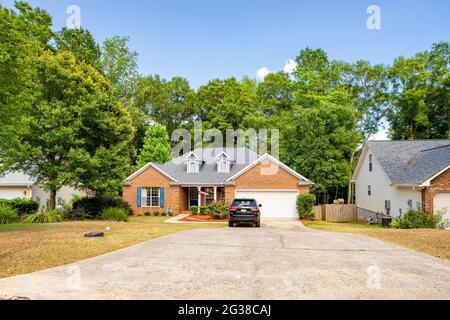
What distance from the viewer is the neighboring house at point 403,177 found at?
2073 centimetres

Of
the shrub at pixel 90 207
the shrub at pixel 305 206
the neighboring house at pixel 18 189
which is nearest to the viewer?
the shrub at pixel 90 207

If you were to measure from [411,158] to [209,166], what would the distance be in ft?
59.2

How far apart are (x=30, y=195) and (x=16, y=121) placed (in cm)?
2092

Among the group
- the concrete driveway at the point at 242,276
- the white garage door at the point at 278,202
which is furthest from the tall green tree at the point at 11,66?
the white garage door at the point at 278,202

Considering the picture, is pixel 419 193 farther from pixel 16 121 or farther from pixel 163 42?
pixel 16 121

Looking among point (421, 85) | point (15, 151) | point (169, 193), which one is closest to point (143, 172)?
point (169, 193)

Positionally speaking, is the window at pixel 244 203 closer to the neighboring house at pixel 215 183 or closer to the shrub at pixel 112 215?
the neighboring house at pixel 215 183

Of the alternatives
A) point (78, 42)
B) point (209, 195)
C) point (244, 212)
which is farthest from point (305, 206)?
point (78, 42)

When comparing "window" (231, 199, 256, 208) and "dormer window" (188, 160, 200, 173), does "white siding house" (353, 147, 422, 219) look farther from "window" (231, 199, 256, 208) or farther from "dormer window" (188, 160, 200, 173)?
"dormer window" (188, 160, 200, 173)

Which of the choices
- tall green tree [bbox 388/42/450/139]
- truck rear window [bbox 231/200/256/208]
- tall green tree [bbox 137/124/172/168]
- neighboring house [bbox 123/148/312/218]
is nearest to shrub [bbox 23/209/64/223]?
neighboring house [bbox 123/148/312/218]

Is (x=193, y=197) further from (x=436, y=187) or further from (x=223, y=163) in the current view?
(x=436, y=187)

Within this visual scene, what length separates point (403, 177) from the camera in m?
24.0

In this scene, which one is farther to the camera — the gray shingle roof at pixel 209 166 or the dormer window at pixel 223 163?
the dormer window at pixel 223 163

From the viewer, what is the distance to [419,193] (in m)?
21.5
